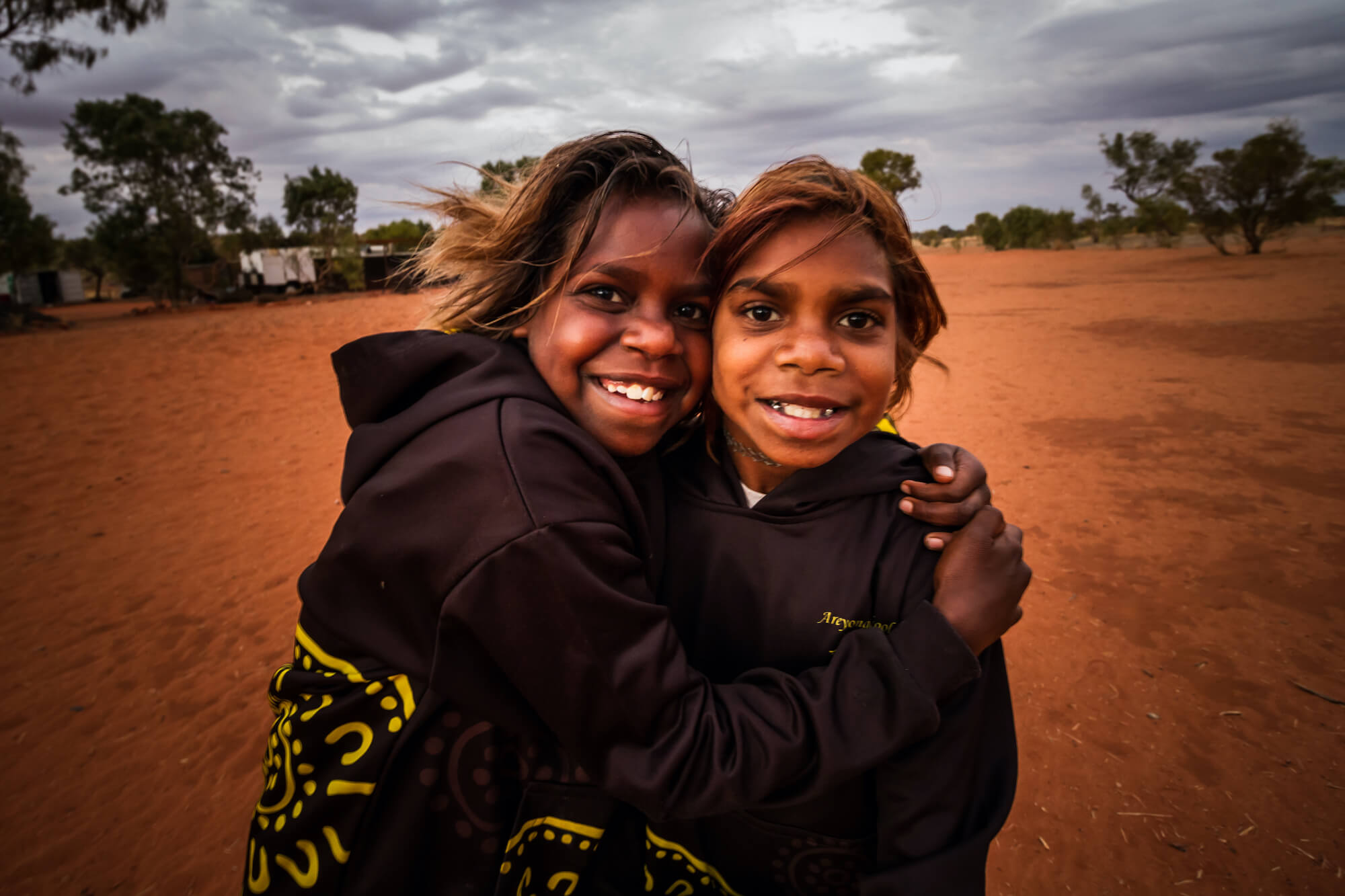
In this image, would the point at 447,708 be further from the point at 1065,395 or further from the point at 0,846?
the point at 1065,395

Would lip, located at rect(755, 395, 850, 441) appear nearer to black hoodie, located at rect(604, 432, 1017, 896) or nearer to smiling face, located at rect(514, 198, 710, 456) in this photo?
black hoodie, located at rect(604, 432, 1017, 896)

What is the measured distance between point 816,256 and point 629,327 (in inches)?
17.6

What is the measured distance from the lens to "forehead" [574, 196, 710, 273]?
151cm

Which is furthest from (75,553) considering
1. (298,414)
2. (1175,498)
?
(1175,498)

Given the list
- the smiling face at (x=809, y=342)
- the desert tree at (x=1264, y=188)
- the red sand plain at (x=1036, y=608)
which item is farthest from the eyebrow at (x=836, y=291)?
the desert tree at (x=1264, y=188)

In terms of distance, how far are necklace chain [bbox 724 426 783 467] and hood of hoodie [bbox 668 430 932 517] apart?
0.14 ft

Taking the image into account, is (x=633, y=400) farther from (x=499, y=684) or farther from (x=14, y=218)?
(x=14, y=218)

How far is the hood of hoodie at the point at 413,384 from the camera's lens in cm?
131

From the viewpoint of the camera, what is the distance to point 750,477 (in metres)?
1.66

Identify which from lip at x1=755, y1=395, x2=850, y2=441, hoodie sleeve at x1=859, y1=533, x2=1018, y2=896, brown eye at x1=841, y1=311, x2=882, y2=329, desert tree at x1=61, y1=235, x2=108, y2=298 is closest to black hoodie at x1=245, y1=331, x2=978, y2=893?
hoodie sleeve at x1=859, y1=533, x2=1018, y2=896

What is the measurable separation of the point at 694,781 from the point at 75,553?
244 inches

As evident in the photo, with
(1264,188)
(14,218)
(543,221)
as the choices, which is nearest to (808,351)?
(543,221)

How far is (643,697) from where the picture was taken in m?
1.09

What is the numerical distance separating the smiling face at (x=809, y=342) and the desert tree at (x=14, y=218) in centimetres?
3419
